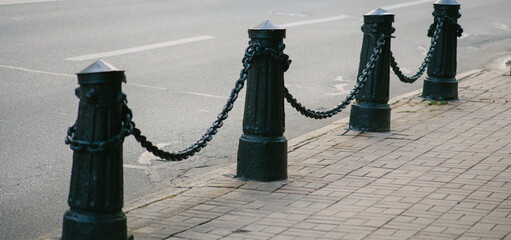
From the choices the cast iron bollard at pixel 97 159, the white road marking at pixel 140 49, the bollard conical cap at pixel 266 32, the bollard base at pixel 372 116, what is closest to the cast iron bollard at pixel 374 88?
the bollard base at pixel 372 116

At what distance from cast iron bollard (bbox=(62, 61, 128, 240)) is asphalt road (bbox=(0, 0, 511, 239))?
82cm

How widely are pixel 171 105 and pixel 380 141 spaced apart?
2878 mm

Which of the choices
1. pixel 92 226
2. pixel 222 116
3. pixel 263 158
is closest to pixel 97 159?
pixel 92 226

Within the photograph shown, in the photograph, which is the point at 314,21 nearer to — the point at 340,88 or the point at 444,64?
the point at 340,88

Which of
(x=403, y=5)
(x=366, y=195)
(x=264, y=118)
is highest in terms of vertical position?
(x=403, y=5)

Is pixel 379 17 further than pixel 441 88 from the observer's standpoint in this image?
No

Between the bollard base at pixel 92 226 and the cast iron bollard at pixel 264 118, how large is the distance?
1.80m

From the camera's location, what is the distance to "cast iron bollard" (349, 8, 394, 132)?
8.18 metres

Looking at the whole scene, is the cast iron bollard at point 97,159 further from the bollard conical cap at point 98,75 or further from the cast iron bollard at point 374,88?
the cast iron bollard at point 374,88

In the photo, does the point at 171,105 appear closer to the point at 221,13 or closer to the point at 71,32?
the point at 71,32

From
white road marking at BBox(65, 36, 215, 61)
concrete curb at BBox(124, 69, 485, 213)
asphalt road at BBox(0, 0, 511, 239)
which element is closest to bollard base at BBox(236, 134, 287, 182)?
concrete curb at BBox(124, 69, 485, 213)

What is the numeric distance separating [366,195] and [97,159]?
2140 mm

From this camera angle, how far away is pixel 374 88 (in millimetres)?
8234

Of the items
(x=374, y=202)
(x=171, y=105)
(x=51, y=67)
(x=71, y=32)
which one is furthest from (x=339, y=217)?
(x=71, y=32)
